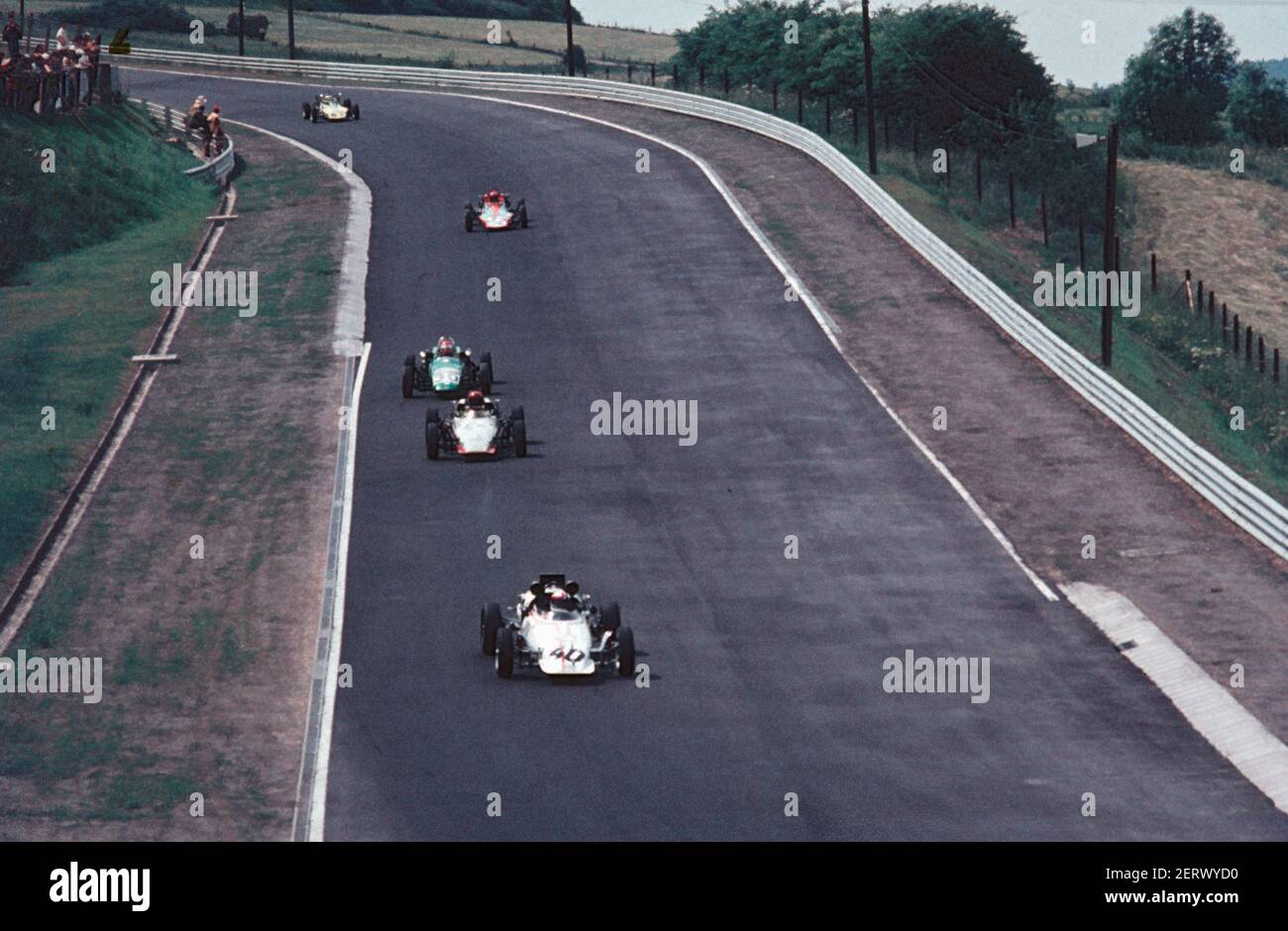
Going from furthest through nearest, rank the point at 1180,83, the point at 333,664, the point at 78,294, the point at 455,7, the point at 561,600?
the point at 455,7 < the point at 1180,83 < the point at 78,294 < the point at 333,664 < the point at 561,600

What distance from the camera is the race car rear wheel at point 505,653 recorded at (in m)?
23.0

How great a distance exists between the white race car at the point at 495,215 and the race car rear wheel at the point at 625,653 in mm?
31184

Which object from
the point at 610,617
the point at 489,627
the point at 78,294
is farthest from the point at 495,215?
the point at 610,617

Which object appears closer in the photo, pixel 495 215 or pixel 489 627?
pixel 489 627

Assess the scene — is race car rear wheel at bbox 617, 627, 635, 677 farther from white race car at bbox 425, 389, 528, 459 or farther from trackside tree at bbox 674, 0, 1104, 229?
trackside tree at bbox 674, 0, 1104, 229

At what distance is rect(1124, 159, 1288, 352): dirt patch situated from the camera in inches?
2776

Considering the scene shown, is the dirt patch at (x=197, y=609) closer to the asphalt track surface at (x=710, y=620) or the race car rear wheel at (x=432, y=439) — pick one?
the asphalt track surface at (x=710, y=620)

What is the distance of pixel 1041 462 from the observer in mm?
34000

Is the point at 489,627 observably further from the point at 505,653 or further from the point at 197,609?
the point at 197,609

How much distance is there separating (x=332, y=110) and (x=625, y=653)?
55164 millimetres

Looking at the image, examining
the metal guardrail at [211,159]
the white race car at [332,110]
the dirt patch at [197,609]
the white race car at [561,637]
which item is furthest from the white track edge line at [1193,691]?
the white race car at [332,110]

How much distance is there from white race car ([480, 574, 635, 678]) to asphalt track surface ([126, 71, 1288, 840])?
311 millimetres

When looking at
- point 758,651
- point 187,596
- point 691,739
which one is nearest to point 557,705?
point 691,739
